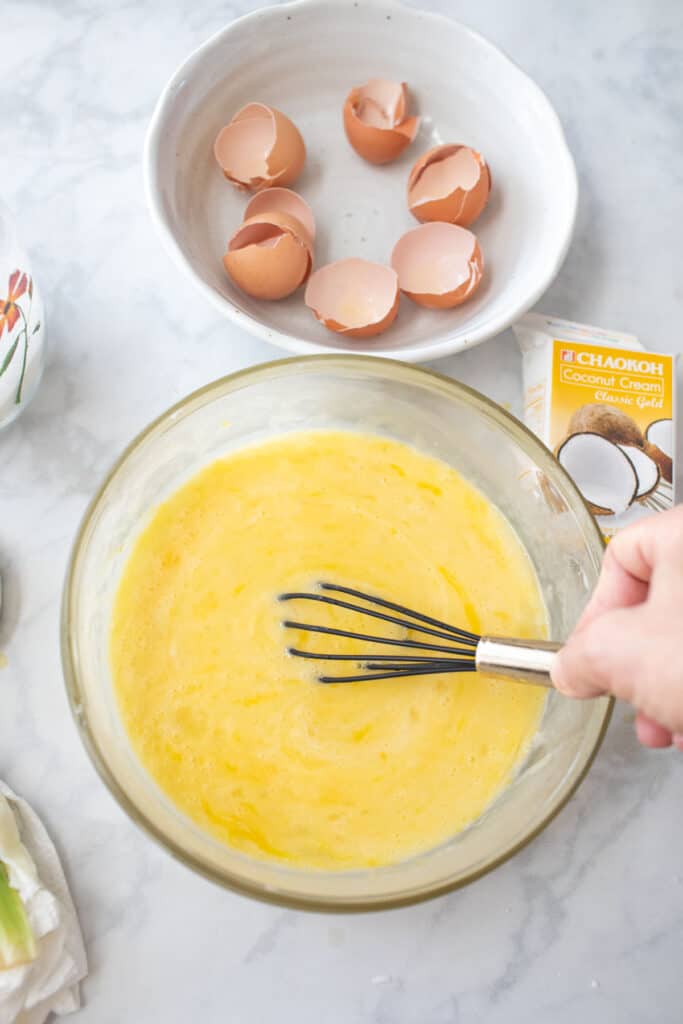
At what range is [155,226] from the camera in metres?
1.16

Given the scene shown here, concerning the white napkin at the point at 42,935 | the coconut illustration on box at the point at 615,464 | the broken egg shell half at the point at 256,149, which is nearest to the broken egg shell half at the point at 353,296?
the broken egg shell half at the point at 256,149

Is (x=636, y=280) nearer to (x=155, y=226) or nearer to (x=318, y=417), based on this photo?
(x=318, y=417)

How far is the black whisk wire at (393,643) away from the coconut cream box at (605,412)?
0.27 meters

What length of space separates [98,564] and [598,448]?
2.03 feet

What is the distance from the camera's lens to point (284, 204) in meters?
1.22

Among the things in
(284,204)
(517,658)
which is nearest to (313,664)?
(517,658)

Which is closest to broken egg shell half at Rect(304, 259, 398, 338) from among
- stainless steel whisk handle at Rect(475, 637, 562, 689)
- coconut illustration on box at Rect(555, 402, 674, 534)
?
coconut illustration on box at Rect(555, 402, 674, 534)

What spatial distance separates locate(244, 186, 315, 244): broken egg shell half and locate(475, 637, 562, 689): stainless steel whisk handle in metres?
0.61

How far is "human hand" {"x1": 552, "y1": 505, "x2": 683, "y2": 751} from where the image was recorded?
707 millimetres

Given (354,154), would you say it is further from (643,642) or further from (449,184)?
(643,642)

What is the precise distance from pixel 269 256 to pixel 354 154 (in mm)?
247

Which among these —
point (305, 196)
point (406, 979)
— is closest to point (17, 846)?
point (406, 979)

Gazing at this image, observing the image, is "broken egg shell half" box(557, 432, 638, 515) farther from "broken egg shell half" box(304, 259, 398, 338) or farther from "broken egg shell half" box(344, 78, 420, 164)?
"broken egg shell half" box(344, 78, 420, 164)

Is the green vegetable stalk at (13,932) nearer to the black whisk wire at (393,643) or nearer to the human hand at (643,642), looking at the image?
the black whisk wire at (393,643)
